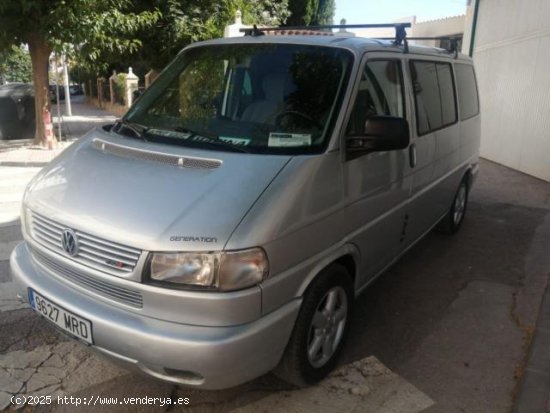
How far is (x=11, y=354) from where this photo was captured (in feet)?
10.7

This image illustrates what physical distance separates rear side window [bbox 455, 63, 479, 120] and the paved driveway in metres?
1.61

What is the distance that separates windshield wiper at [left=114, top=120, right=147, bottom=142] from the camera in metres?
3.16

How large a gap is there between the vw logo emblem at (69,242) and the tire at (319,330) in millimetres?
1203

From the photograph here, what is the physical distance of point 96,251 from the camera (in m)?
2.44

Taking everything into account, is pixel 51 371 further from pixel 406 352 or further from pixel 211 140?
pixel 406 352

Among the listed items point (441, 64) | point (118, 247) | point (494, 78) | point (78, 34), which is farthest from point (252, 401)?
A: point (494, 78)

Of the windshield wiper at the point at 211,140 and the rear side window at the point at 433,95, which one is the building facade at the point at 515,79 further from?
the windshield wiper at the point at 211,140

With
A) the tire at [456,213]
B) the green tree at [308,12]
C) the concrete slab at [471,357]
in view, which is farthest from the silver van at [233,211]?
the green tree at [308,12]

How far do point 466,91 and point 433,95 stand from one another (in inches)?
60.3

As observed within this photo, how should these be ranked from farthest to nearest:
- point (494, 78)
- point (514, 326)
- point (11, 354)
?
point (494, 78) < point (514, 326) < point (11, 354)

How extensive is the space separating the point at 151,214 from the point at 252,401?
129 centimetres

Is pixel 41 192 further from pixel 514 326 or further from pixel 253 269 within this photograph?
pixel 514 326

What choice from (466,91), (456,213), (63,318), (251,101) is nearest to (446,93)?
(466,91)

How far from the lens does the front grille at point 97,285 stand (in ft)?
7.71
